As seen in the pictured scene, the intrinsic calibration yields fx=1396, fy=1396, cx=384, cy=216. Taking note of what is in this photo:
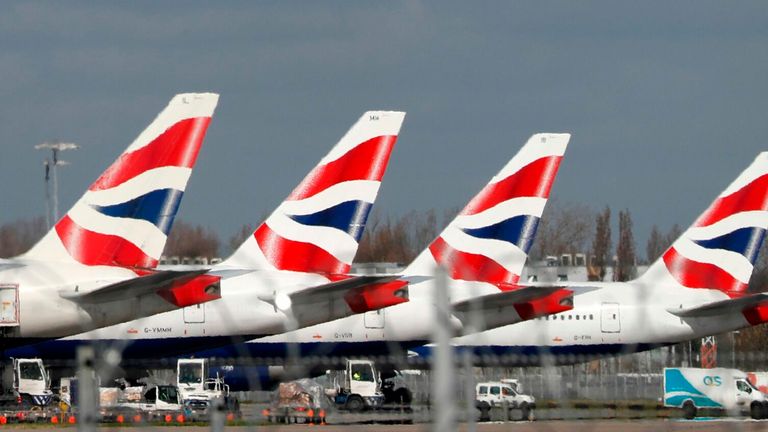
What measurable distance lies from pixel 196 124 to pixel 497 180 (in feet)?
40.7

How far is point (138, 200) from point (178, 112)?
89.6 inches

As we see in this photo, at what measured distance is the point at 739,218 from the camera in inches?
1668

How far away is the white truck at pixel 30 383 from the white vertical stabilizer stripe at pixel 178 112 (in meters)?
7.21

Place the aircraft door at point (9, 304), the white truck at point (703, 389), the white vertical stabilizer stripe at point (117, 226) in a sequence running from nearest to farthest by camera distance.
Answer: the white truck at point (703, 389) → the aircraft door at point (9, 304) → the white vertical stabilizer stripe at point (117, 226)

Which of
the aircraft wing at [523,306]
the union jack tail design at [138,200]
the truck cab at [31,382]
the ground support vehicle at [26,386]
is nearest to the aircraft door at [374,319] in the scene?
the aircraft wing at [523,306]

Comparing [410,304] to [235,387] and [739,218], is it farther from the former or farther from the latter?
[235,387]

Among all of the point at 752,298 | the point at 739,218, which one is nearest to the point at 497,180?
the point at 739,218

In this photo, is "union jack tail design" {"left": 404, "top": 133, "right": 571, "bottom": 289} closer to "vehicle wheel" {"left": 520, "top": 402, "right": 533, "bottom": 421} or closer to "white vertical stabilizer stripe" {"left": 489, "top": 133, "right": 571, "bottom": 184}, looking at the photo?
"white vertical stabilizer stripe" {"left": 489, "top": 133, "right": 571, "bottom": 184}

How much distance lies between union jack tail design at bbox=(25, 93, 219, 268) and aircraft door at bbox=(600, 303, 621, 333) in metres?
16.4

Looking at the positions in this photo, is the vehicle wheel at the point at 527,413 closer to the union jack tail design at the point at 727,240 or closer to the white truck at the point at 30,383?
the white truck at the point at 30,383

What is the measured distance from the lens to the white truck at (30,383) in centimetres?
3459

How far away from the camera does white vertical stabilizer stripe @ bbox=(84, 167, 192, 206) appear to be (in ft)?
99.1

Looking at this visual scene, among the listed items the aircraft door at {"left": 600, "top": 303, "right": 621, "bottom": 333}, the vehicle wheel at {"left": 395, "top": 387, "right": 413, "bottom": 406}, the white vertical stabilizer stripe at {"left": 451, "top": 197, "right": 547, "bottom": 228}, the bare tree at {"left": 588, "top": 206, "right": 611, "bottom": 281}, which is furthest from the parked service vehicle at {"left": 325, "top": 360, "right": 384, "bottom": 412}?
the bare tree at {"left": 588, "top": 206, "right": 611, "bottom": 281}

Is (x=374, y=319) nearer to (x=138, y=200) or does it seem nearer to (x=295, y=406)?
(x=138, y=200)
